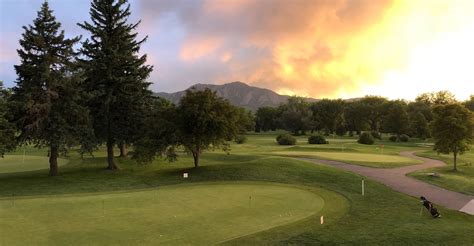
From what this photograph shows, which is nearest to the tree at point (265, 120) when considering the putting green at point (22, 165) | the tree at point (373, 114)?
the tree at point (373, 114)

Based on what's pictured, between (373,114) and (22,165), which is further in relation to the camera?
(373,114)

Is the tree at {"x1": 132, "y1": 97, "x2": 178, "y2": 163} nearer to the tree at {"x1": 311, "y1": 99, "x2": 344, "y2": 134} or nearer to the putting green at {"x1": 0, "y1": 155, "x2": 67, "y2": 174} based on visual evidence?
the putting green at {"x1": 0, "y1": 155, "x2": 67, "y2": 174}

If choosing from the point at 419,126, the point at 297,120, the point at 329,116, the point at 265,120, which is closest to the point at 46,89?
the point at 419,126

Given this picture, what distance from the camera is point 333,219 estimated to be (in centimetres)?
1584

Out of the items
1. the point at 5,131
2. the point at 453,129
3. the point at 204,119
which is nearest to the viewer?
the point at 5,131

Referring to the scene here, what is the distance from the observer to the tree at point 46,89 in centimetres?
2781

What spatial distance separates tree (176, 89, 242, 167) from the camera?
30203 mm

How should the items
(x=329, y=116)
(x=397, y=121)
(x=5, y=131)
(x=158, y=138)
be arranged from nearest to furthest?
(x=5, y=131)
(x=158, y=138)
(x=397, y=121)
(x=329, y=116)

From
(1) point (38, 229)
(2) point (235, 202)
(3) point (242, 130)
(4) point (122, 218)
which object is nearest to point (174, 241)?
(4) point (122, 218)

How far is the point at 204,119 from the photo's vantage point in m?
29.8

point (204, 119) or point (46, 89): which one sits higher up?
point (46, 89)

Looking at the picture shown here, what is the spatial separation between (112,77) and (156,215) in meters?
20.7

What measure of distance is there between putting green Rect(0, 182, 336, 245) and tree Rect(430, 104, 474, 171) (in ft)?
64.3

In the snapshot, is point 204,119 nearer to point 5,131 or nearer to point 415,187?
point 5,131
